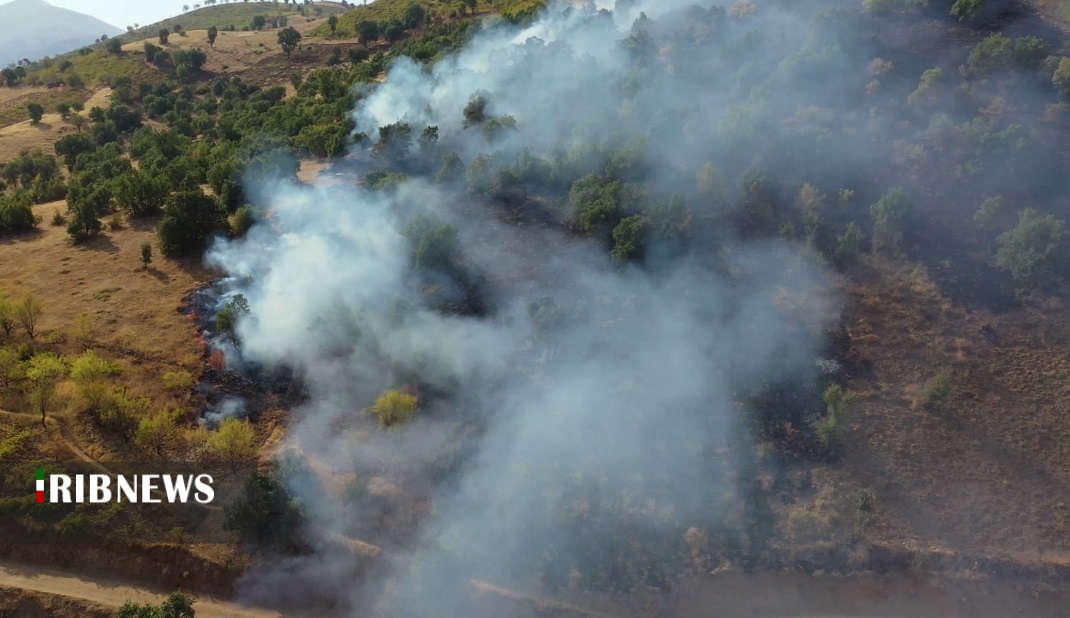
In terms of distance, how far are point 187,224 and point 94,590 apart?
79.8 feet

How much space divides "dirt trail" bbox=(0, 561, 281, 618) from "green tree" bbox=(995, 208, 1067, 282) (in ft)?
128

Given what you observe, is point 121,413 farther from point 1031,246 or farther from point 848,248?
point 1031,246

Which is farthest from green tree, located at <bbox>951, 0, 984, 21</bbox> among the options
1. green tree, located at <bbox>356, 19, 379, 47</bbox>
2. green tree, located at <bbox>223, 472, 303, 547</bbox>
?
green tree, located at <bbox>356, 19, 379, 47</bbox>

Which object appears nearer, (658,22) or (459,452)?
(459,452)

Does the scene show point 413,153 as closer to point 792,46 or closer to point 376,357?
point 376,357

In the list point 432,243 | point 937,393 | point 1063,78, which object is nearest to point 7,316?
point 432,243

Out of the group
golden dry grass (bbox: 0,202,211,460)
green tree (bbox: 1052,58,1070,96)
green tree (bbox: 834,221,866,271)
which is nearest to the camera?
golden dry grass (bbox: 0,202,211,460)

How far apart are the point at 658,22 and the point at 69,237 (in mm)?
54654

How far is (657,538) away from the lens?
2348 centimetres

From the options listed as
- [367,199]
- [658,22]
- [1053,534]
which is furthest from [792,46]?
[1053,534]

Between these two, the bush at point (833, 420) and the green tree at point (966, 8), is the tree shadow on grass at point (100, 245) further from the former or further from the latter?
the green tree at point (966, 8)

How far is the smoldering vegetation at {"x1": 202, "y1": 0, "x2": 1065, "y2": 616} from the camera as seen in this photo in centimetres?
2416

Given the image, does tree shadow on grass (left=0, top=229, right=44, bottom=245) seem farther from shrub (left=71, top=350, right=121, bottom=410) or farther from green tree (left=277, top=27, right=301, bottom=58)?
green tree (left=277, top=27, right=301, bottom=58)

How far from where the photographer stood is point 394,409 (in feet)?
89.5
